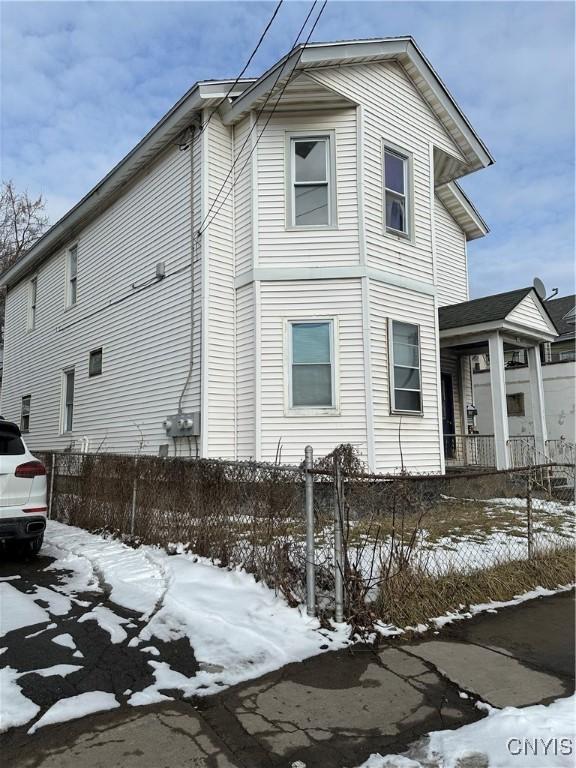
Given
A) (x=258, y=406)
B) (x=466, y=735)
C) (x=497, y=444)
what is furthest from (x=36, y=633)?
(x=497, y=444)

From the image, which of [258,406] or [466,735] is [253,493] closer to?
[466,735]

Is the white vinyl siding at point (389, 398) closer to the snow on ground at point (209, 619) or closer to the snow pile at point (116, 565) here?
the snow pile at point (116, 565)

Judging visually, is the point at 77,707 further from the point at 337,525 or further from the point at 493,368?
the point at 493,368

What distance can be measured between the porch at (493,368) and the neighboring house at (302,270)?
8cm

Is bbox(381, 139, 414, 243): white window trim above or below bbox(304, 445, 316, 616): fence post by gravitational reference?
above

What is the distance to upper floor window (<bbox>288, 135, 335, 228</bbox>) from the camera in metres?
10.1

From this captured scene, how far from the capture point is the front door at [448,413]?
1393 centimetres

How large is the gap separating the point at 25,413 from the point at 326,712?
17.5 metres

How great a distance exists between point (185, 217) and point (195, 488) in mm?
6444

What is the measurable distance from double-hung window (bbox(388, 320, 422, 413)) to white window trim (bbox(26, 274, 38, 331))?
42.6ft

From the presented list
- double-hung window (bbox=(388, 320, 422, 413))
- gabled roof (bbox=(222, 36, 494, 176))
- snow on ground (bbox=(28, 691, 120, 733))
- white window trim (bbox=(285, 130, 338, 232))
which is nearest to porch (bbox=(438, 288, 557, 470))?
double-hung window (bbox=(388, 320, 422, 413))

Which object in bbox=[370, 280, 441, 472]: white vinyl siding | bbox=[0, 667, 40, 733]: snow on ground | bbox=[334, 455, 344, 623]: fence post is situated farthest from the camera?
bbox=[370, 280, 441, 472]: white vinyl siding

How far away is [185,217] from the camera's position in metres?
10.7

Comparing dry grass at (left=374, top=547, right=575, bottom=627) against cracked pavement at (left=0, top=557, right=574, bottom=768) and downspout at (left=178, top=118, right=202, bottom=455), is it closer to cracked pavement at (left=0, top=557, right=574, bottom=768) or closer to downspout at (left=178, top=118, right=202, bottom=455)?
cracked pavement at (left=0, top=557, right=574, bottom=768)
